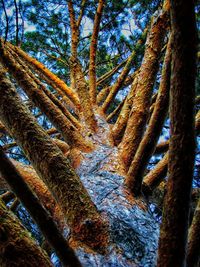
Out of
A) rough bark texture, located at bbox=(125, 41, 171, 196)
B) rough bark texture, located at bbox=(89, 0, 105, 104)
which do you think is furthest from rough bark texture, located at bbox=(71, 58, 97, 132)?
rough bark texture, located at bbox=(125, 41, 171, 196)

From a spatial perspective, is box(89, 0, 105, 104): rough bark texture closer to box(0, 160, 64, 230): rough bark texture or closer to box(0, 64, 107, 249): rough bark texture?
box(0, 160, 64, 230): rough bark texture

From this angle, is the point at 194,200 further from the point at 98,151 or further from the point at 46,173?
the point at 46,173

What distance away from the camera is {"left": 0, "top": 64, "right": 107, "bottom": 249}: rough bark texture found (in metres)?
1.13

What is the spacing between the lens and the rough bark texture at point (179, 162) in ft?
2.37

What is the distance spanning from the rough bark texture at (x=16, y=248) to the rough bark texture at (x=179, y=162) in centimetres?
35

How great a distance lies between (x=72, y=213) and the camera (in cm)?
115

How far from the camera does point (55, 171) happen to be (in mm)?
1153

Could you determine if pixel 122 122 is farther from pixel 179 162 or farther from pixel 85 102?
pixel 179 162

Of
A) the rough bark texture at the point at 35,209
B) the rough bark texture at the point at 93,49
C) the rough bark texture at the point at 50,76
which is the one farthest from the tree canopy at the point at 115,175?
the rough bark texture at the point at 50,76

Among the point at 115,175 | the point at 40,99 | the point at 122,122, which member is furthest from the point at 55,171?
the point at 122,122

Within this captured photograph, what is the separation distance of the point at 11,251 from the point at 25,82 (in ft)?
4.36

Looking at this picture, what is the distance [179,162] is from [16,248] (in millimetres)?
507

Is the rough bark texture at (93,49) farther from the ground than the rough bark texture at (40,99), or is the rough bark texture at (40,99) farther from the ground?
the rough bark texture at (93,49)

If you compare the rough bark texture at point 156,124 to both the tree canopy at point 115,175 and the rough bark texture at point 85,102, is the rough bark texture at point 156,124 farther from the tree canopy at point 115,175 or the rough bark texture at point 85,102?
the rough bark texture at point 85,102
